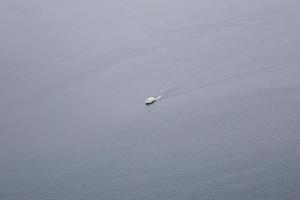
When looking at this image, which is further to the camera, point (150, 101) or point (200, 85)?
point (200, 85)

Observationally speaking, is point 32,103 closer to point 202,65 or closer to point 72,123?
point 72,123

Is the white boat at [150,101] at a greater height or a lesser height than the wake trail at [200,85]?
lesser

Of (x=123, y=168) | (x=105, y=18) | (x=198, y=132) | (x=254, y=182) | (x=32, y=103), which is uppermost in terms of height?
(x=105, y=18)

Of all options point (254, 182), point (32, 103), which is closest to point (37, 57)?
point (32, 103)

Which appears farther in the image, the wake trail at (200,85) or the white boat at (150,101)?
the wake trail at (200,85)

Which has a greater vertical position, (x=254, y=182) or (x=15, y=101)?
(x=15, y=101)

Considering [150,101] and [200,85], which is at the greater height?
[200,85]

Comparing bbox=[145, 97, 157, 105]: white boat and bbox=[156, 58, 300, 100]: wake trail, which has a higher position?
bbox=[156, 58, 300, 100]: wake trail

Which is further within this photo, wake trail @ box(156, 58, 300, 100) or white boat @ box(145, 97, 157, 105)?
wake trail @ box(156, 58, 300, 100)
